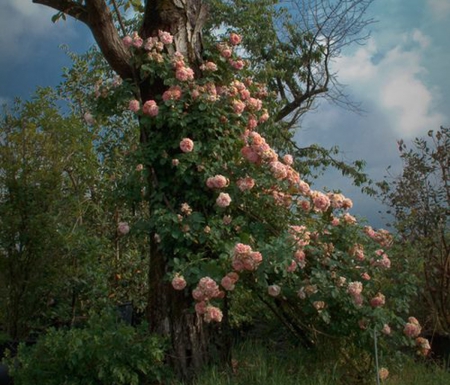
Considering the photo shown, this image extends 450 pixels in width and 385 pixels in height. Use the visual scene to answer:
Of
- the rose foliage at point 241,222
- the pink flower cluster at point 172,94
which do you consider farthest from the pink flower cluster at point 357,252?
the pink flower cluster at point 172,94

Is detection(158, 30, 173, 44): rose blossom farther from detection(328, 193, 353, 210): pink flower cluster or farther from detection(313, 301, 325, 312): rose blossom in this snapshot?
detection(313, 301, 325, 312): rose blossom

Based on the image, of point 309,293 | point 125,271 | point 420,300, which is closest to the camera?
point 309,293

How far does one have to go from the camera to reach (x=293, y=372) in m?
4.40

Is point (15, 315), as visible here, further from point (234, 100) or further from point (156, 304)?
point (234, 100)

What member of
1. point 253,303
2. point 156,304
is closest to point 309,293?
point 156,304

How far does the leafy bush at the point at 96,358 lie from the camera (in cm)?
427

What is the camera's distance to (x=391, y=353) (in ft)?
16.2

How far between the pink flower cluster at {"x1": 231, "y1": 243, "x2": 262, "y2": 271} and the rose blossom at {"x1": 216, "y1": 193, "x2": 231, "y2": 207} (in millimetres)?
435

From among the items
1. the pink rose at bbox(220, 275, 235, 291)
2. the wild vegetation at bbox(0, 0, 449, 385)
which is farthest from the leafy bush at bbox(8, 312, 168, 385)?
the pink rose at bbox(220, 275, 235, 291)

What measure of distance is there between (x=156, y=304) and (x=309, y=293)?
136 centimetres

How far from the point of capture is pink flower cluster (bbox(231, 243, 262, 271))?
407cm

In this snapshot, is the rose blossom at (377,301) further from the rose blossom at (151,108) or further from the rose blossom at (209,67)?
the rose blossom at (209,67)

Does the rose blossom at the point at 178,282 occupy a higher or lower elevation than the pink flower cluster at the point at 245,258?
lower

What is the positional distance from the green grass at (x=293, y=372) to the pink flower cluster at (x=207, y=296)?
412 millimetres
